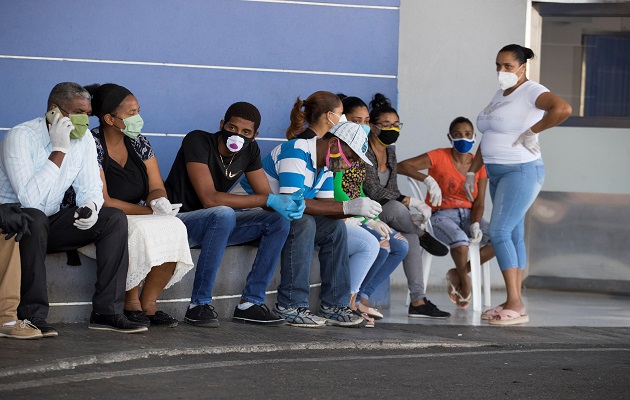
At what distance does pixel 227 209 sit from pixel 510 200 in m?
2.15

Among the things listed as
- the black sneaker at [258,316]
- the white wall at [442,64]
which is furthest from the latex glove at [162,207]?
the white wall at [442,64]

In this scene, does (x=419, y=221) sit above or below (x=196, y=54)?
below

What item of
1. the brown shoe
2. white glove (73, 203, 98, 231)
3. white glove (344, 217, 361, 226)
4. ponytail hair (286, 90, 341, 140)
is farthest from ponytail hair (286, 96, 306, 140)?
the brown shoe

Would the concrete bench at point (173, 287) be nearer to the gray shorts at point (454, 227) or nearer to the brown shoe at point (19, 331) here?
the brown shoe at point (19, 331)

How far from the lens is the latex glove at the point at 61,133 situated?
5727 millimetres

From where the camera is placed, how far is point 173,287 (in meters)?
6.50

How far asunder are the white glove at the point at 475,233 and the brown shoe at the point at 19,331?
3.97 meters

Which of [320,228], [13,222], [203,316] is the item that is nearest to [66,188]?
[13,222]

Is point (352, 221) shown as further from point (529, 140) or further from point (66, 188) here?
point (66, 188)

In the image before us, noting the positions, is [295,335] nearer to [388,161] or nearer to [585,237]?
[388,161]

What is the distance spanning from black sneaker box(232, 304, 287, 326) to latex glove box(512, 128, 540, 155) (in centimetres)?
211

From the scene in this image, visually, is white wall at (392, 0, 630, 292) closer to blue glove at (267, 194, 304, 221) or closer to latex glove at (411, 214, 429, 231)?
latex glove at (411, 214, 429, 231)

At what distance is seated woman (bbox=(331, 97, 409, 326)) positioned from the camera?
7.35 m

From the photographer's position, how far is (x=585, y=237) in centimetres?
1038
